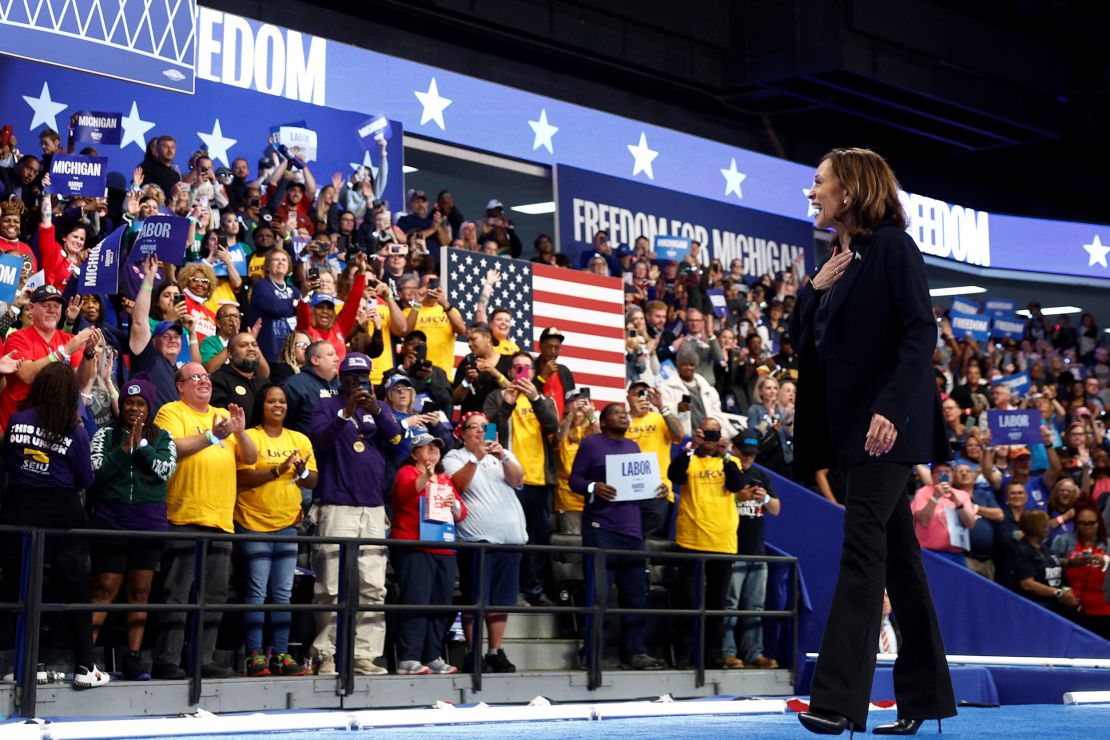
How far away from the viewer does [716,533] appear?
11.4 m

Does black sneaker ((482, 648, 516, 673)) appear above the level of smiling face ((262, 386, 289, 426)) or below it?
below

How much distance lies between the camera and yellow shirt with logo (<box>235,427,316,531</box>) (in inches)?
353

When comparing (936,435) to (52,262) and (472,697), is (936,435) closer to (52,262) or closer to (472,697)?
(472,697)

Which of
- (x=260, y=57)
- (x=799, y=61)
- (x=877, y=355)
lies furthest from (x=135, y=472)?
(x=799, y=61)

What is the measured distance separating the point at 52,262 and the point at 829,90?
15937 millimetres

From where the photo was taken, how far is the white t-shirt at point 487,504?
33.1ft

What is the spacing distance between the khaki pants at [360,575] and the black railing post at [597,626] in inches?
57.6

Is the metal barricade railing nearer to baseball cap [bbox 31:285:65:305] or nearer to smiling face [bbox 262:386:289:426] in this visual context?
smiling face [bbox 262:386:289:426]

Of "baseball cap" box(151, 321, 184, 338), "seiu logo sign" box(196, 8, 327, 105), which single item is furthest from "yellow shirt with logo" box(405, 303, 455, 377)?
"seiu logo sign" box(196, 8, 327, 105)

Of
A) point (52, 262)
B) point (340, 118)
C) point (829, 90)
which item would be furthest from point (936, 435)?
point (829, 90)

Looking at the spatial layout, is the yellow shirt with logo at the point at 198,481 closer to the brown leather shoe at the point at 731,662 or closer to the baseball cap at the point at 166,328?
the baseball cap at the point at 166,328

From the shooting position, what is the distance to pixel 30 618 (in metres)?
7.35

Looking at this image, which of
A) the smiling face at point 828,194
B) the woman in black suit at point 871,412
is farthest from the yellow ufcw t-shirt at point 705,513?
the smiling face at point 828,194

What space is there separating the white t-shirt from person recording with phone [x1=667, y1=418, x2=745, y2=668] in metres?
1.67
